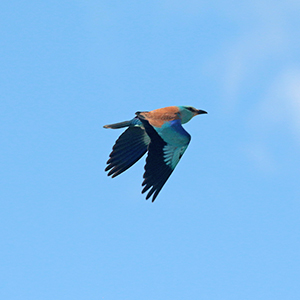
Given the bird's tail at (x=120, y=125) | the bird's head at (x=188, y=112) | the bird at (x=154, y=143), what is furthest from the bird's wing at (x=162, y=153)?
the bird's tail at (x=120, y=125)

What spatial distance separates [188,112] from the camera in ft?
58.4

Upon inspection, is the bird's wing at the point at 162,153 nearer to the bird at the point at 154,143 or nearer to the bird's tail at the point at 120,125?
the bird at the point at 154,143

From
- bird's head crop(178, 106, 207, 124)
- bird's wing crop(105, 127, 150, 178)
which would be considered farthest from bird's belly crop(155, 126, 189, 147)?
bird's wing crop(105, 127, 150, 178)

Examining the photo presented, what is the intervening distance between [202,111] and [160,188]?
10.9 ft

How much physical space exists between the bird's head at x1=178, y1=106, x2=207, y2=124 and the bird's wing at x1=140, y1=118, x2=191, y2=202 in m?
1.13

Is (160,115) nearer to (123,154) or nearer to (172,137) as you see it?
(172,137)

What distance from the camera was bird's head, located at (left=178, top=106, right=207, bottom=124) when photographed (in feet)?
57.5

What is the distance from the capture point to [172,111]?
17203mm

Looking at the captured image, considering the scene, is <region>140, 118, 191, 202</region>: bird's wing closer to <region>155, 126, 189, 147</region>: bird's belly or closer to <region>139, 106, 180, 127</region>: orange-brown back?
<region>155, 126, 189, 147</region>: bird's belly

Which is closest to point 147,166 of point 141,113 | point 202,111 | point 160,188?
point 160,188

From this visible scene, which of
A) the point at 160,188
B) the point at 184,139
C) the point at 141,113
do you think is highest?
the point at 141,113

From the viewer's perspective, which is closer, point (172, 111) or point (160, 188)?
point (160, 188)

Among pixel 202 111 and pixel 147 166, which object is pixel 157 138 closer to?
pixel 147 166

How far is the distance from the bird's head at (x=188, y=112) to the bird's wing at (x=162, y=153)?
1.13 meters
